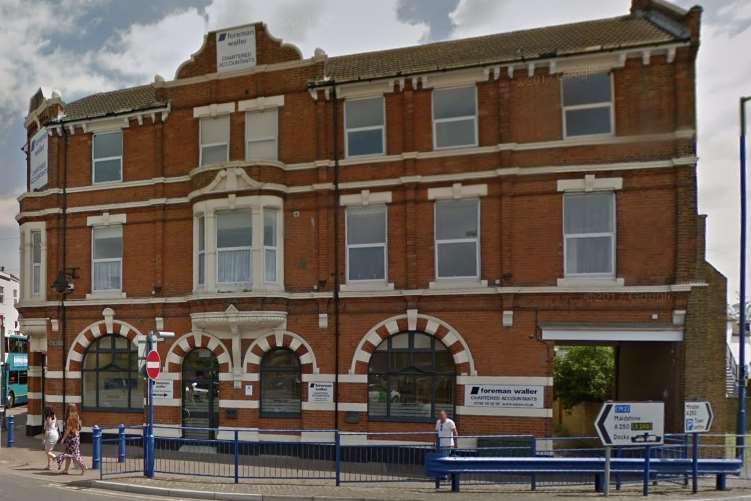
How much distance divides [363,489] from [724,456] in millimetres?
8651

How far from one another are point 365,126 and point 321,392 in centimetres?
742

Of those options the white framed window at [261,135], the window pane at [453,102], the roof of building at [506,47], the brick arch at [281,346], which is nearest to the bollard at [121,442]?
the brick arch at [281,346]

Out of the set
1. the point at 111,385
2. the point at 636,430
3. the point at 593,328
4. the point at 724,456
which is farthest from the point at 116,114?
the point at 724,456

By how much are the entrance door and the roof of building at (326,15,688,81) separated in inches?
→ 356

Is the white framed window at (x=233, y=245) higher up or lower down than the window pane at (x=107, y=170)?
lower down

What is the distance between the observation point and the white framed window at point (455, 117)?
629 inches

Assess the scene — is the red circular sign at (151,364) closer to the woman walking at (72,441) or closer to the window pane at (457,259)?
the woman walking at (72,441)

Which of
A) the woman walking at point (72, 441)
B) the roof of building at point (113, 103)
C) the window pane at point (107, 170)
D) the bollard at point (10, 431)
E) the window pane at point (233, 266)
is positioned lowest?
the bollard at point (10, 431)

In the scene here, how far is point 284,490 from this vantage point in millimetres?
12016

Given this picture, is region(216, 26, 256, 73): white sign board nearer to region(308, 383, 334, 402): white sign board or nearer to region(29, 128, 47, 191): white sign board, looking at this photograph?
region(29, 128, 47, 191): white sign board

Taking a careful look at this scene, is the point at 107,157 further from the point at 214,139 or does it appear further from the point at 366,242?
the point at 366,242

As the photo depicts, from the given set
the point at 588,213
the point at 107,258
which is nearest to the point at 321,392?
the point at 107,258

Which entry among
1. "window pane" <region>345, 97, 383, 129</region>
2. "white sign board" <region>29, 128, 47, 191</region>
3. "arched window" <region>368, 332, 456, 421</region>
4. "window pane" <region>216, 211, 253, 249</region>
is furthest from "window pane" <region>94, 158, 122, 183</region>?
"arched window" <region>368, 332, 456, 421</region>

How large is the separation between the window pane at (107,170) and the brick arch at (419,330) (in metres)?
9.60
